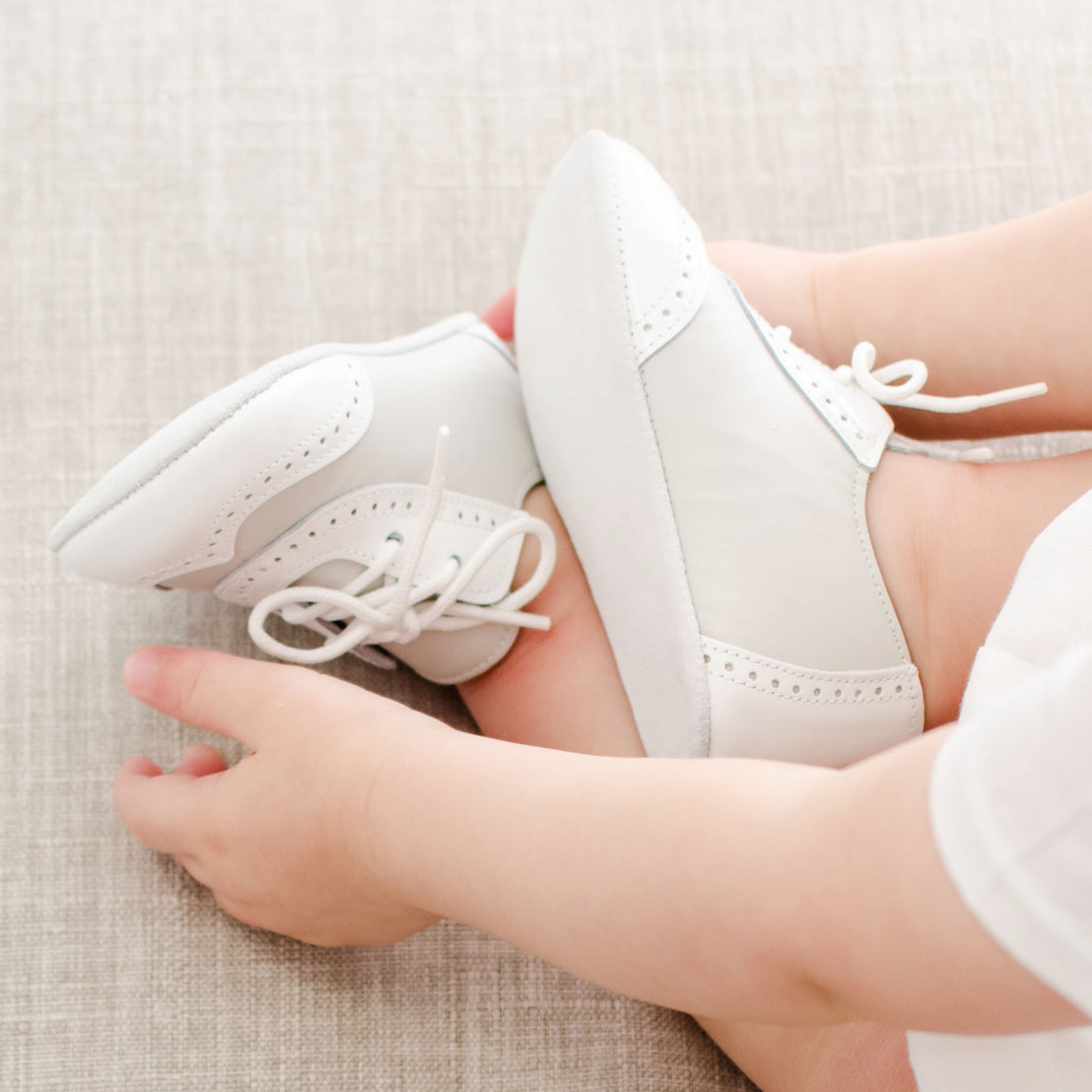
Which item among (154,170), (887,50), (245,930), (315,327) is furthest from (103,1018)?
(887,50)

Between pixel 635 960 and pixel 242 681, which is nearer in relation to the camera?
pixel 635 960

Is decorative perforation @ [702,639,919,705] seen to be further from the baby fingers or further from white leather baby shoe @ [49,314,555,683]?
the baby fingers

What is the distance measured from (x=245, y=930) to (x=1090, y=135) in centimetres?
93

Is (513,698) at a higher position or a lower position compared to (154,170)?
lower

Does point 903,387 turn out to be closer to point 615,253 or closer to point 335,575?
point 615,253

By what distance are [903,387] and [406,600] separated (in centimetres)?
36

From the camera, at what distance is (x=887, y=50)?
0.89 metres

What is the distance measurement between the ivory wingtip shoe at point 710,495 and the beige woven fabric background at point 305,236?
0.18 m

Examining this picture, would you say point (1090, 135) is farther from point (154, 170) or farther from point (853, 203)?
point (154, 170)

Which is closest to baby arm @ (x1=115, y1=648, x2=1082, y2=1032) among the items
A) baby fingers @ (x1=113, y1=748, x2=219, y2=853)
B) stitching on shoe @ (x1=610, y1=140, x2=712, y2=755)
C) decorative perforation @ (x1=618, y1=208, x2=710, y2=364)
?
Result: baby fingers @ (x1=113, y1=748, x2=219, y2=853)

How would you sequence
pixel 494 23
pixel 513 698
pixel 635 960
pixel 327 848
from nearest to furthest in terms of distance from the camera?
pixel 635 960, pixel 327 848, pixel 513 698, pixel 494 23

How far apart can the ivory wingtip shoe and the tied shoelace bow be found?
61mm

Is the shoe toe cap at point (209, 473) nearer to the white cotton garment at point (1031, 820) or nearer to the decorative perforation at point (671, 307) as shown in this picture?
the decorative perforation at point (671, 307)

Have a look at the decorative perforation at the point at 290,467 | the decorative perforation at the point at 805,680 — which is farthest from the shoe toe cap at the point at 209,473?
the decorative perforation at the point at 805,680
